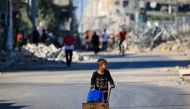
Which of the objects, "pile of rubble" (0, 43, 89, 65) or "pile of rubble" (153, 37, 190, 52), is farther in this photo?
"pile of rubble" (153, 37, 190, 52)

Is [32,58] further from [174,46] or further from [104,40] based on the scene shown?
[174,46]

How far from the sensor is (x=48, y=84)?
2808 centimetres

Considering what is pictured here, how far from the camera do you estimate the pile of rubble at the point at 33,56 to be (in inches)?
1675

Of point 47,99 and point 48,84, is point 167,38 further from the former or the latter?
point 47,99

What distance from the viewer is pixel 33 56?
45.1m

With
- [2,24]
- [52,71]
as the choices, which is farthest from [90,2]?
[52,71]

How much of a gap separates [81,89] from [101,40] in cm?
4316

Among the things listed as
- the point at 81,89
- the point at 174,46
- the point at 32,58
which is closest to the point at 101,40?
the point at 174,46

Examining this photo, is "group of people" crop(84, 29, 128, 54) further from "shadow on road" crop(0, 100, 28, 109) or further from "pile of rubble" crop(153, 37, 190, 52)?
"shadow on road" crop(0, 100, 28, 109)

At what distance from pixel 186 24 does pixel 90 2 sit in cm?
10502

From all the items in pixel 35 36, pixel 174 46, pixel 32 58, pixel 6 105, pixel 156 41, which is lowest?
pixel 174 46

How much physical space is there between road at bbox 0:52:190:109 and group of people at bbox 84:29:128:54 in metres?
15.3

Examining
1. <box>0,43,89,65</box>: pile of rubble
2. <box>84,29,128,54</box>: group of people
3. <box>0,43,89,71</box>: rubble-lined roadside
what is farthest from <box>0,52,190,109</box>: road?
<box>84,29,128,54</box>: group of people

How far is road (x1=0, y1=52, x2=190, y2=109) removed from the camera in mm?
20703
